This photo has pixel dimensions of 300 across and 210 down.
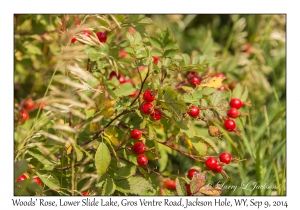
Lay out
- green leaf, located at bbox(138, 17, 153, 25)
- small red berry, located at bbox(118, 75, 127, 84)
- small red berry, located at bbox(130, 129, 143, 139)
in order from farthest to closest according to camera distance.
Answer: small red berry, located at bbox(118, 75, 127, 84)
green leaf, located at bbox(138, 17, 153, 25)
small red berry, located at bbox(130, 129, 143, 139)

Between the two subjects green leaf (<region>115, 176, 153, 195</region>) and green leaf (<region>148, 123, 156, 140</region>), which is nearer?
green leaf (<region>148, 123, 156, 140</region>)

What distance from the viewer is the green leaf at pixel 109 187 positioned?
5.47 ft

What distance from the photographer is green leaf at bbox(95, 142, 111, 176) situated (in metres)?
1.59

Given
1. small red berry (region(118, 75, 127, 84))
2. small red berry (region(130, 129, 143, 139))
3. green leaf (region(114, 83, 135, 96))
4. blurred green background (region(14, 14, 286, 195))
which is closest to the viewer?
small red berry (region(130, 129, 143, 139))

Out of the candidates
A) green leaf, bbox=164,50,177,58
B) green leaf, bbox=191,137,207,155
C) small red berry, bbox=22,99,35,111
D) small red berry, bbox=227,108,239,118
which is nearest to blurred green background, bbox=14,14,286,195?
small red berry, bbox=22,99,35,111

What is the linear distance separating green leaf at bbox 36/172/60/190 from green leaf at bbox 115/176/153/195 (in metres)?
0.25

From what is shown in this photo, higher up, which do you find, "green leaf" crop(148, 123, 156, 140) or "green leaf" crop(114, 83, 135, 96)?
"green leaf" crop(114, 83, 135, 96)

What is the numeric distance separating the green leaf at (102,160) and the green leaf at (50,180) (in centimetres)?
22

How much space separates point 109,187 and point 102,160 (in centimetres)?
14

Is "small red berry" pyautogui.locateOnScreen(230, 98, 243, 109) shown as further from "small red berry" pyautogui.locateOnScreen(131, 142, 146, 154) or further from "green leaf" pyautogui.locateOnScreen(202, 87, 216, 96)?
"small red berry" pyautogui.locateOnScreen(131, 142, 146, 154)

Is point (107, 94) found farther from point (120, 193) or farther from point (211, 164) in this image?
point (211, 164)

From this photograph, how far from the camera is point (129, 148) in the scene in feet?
5.68
